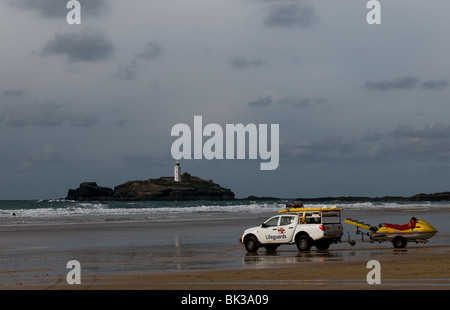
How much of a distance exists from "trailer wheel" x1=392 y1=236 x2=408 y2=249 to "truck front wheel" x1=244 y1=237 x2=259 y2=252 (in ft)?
20.7

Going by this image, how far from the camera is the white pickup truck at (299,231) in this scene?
92.6 ft

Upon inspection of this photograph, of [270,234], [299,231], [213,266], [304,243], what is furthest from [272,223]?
[213,266]

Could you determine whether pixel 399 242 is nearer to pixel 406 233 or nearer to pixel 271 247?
pixel 406 233

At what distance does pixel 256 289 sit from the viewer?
16.9 m

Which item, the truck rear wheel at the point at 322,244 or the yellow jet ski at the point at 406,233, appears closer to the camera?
the truck rear wheel at the point at 322,244

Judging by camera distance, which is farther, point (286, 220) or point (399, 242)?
point (399, 242)

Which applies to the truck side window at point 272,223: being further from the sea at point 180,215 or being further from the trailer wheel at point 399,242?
the sea at point 180,215

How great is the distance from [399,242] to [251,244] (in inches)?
265

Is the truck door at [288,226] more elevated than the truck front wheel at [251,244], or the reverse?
the truck door at [288,226]

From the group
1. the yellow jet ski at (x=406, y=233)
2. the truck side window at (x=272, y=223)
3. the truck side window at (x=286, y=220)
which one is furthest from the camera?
the yellow jet ski at (x=406, y=233)

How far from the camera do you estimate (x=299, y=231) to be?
93.6 feet

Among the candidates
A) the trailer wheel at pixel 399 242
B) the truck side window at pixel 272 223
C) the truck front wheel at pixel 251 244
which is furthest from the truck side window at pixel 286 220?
the trailer wheel at pixel 399 242

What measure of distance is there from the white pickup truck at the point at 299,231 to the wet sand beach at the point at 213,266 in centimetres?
57
